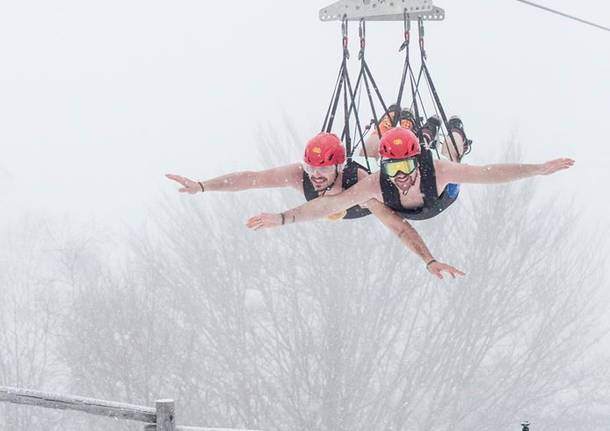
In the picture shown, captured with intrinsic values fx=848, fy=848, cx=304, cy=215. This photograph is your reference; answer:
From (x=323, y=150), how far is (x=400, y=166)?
415 mm

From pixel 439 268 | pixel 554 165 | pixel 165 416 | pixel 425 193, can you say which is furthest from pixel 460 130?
pixel 165 416

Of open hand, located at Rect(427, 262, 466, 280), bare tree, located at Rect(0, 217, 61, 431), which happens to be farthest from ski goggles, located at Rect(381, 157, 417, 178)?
bare tree, located at Rect(0, 217, 61, 431)

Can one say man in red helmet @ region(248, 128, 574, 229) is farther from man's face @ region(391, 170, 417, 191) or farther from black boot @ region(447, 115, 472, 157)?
black boot @ region(447, 115, 472, 157)

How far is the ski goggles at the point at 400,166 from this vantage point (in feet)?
13.2

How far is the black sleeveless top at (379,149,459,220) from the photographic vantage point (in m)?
4.22

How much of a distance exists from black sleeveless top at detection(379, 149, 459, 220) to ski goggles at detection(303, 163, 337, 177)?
0.25 metres

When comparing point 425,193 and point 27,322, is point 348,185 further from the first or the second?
point 27,322

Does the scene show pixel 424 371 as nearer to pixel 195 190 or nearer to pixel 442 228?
pixel 442 228

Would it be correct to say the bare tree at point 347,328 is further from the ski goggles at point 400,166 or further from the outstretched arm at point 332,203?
the ski goggles at point 400,166

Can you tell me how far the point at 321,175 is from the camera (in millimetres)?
4301

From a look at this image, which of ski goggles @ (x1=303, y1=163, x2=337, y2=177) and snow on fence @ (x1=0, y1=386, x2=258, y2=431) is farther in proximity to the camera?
ski goggles @ (x1=303, y1=163, x2=337, y2=177)

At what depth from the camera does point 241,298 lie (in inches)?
742

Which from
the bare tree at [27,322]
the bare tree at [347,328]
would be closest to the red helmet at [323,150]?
the bare tree at [347,328]

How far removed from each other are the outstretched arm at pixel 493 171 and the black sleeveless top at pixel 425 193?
52mm
